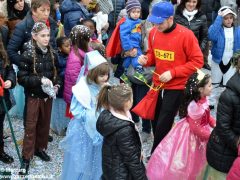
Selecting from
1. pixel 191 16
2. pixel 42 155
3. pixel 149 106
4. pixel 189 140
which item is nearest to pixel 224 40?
pixel 191 16

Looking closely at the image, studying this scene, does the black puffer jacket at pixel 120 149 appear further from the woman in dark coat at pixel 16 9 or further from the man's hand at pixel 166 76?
the woman in dark coat at pixel 16 9

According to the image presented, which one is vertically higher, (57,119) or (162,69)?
(162,69)

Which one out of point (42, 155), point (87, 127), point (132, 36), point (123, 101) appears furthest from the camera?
point (132, 36)

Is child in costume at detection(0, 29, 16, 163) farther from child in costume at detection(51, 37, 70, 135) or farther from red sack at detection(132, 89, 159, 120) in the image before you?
red sack at detection(132, 89, 159, 120)

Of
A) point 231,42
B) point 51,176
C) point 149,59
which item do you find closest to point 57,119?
point 51,176

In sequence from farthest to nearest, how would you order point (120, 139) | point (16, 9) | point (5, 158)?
point (16, 9) < point (5, 158) < point (120, 139)

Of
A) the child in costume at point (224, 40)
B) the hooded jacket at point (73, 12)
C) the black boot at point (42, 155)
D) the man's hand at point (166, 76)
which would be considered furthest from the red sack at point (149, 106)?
the hooded jacket at point (73, 12)

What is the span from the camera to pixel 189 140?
4.08 metres

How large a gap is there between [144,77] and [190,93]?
134 cm

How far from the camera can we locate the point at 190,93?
3998mm

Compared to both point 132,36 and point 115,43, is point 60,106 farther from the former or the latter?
point 132,36

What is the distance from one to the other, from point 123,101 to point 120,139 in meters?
0.32

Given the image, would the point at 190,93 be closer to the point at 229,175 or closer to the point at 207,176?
the point at 207,176

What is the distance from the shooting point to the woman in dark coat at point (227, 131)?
3.15m
